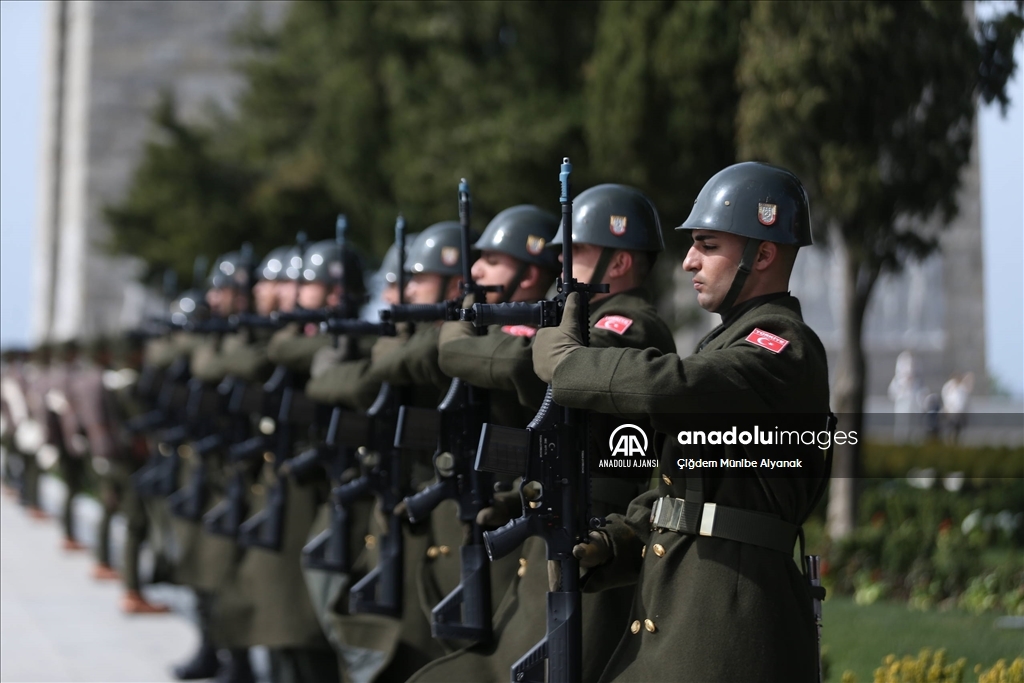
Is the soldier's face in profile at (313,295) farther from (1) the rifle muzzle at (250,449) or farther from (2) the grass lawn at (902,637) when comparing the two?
(2) the grass lawn at (902,637)

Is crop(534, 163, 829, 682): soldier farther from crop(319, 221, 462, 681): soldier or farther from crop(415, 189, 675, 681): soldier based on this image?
crop(319, 221, 462, 681): soldier

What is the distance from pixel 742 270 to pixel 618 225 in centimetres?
100

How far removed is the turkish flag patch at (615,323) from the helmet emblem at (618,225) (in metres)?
0.33

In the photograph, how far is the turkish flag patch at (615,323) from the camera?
14.7ft

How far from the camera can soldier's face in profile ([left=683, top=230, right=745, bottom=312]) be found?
12.6 feet

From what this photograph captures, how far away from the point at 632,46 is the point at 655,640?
7.22m

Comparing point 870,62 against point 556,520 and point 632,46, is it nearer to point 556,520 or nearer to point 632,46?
point 632,46

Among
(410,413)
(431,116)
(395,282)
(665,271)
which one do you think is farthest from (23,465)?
(410,413)

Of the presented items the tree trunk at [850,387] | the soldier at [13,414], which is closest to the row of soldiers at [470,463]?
the tree trunk at [850,387]

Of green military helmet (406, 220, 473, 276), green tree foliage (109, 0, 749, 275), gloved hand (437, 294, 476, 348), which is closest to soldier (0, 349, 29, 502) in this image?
green tree foliage (109, 0, 749, 275)

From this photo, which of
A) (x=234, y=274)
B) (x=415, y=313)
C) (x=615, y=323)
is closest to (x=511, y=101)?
(x=234, y=274)

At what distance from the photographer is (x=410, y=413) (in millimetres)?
5668

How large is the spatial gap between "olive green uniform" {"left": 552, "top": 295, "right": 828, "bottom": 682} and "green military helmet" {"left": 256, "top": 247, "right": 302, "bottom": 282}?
4.58 m

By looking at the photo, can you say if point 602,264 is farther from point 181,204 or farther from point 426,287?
point 181,204
